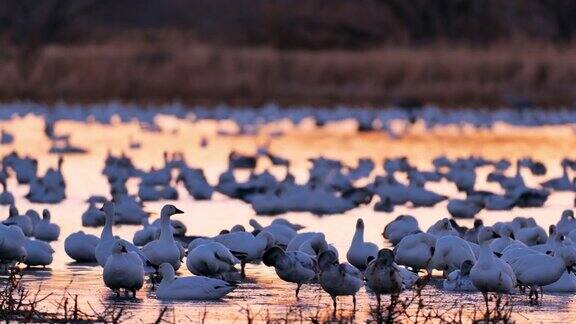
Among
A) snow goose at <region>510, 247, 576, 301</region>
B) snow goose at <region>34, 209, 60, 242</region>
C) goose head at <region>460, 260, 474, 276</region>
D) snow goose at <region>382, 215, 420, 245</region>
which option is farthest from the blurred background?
snow goose at <region>510, 247, 576, 301</region>

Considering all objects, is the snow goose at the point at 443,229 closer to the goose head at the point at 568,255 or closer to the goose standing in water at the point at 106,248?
the goose head at the point at 568,255

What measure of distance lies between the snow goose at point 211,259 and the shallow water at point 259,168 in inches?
9.5

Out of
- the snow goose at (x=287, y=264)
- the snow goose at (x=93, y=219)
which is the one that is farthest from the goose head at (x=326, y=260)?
the snow goose at (x=93, y=219)

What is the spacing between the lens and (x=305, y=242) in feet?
45.0

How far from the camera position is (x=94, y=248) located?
46.5 feet

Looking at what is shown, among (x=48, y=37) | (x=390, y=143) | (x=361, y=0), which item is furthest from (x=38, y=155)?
(x=361, y=0)

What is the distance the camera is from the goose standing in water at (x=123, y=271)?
11.8 meters

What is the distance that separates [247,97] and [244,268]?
34504 mm

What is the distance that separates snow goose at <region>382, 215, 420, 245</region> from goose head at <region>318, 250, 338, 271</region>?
392 cm

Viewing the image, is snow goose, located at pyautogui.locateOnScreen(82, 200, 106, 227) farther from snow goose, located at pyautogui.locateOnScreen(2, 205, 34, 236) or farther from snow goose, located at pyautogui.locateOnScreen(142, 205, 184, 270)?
snow goose, located at pyautogui.locateOnScreen(142, 205, 184, 270)

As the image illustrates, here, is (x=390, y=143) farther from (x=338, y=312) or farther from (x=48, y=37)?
(x=48, y=37)

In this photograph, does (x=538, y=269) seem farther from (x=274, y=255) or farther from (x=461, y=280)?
(x=274, y=255)

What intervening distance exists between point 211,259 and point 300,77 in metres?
36.2

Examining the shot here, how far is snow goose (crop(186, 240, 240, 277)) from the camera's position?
1262 cm
